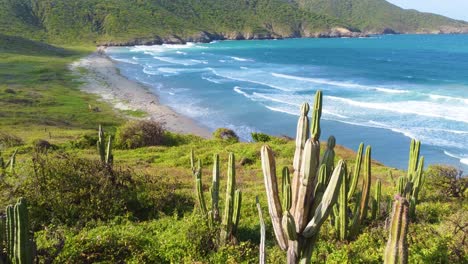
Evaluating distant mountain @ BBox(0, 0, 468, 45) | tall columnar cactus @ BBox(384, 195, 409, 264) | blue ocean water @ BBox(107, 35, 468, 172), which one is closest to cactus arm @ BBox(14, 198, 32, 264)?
tall columnar cactus @ BBox(384, 195, 409, 264)

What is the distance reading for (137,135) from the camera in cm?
2767

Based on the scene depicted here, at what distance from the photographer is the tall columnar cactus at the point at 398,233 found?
526cm

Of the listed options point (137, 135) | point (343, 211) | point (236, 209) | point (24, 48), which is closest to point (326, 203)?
point (236, 209)

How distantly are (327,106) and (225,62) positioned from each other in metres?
46.0

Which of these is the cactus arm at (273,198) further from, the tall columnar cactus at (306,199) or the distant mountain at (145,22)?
the distant mountain at (145,22)

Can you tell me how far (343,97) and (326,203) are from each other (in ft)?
150

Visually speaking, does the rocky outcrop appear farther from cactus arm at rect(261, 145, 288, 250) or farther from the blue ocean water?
Answer: cactus arm at rect(261, 145, 288, 250)

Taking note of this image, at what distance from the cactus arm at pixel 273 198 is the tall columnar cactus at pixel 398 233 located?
4.77 ft

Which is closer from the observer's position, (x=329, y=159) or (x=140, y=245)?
(x=329, y=159)

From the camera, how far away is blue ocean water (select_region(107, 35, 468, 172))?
34344 mm

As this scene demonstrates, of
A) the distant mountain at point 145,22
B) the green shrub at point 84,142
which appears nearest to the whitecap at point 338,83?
the green shrub at point 84,142

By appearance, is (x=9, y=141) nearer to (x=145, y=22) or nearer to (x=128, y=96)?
(x=128, y=96)

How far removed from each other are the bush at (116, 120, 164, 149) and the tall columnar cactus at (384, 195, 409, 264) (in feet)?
76.9

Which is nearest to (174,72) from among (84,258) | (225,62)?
(225,62)
